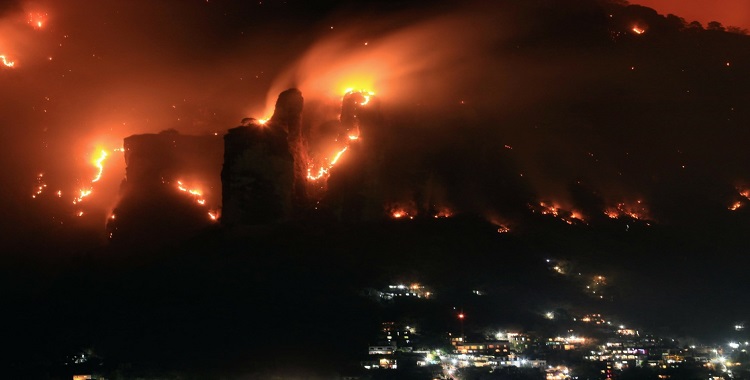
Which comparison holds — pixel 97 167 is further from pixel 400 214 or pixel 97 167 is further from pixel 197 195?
pixel 400 214

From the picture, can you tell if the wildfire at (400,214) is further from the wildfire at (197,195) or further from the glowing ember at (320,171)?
the wildfire at (197,195)

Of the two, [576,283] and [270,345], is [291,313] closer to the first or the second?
[270,345]

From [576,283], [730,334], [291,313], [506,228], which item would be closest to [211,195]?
[291,313]

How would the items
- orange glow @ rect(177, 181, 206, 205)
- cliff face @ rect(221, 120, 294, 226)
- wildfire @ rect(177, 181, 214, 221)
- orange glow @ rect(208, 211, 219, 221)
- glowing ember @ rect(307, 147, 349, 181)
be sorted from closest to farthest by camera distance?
cliff face @ rect(221, 120, 294, 226), glowing ember @ rect(307, 147, 349, 181), orange glow @ rect(208, 211, 219, 221), wildfire @ rect(177, 181, 214, 221), orange glow @ rect(177, 181, 206, 205)

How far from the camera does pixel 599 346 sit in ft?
214


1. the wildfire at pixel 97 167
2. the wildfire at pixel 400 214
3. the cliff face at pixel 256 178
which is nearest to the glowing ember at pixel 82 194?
the wildfire at pixel 97 167

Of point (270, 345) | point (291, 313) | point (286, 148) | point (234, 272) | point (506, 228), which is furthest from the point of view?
point (506, 228)

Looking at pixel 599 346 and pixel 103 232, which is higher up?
pixel 103 232

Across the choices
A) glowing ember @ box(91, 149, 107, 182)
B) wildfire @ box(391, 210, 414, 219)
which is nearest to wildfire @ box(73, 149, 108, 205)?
glowing ember @ box(91, 149, 107, 182)

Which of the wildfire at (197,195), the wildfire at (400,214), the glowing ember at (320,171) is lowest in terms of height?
the wildfire at (400,214)

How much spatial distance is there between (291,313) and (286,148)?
1918cm

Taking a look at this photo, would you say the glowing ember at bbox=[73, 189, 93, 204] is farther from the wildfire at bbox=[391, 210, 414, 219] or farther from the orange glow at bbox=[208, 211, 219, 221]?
the wildfire at bbox=[391, 210, 414, 219]

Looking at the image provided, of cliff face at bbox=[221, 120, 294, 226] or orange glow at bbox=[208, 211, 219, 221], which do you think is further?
orange glow at bbox=[208, 211, 219, 221]

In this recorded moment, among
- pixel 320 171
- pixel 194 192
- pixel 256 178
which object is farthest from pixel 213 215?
pixel 320 171
